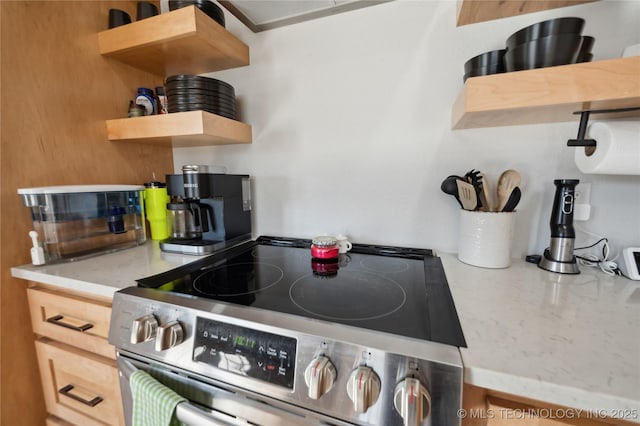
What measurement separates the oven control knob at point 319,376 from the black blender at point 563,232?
73cm

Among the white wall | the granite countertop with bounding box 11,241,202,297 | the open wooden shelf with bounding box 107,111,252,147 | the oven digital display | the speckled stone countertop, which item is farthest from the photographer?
the open wooden shelf with bounding box 107,111,252,147

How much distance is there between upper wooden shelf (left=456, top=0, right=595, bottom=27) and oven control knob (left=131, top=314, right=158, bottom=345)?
3.78ft

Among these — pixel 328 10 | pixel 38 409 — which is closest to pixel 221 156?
pixel 328 10

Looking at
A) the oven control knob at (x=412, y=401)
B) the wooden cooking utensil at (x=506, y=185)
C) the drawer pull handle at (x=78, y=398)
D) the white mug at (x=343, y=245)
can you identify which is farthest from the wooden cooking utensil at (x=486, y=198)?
the drawer pull handle at (x=78, y=398)

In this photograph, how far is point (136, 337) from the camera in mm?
544

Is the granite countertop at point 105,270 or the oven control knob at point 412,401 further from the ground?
the granite countertop at point 105,270

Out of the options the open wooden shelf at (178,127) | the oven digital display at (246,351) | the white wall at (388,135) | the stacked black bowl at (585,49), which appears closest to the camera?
the oven digital display at (246,351)

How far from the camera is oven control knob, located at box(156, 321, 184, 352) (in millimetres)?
525

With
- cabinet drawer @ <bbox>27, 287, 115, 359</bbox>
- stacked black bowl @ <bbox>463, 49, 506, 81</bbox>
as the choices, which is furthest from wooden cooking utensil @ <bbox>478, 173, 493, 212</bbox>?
cabinet drawer @ <bbox>27, 287, 115, 359</bbox>

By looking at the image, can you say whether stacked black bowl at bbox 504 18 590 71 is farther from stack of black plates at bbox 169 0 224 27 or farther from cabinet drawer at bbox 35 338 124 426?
cabinet drawer at bbox 35 338 124 426

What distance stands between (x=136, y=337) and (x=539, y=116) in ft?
3.77

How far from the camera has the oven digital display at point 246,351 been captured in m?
0.46

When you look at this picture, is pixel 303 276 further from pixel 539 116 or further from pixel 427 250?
pixel 539 116

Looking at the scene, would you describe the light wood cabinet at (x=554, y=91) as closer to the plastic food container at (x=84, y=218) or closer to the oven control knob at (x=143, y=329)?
the oven control knob at (x=143, y=329)
